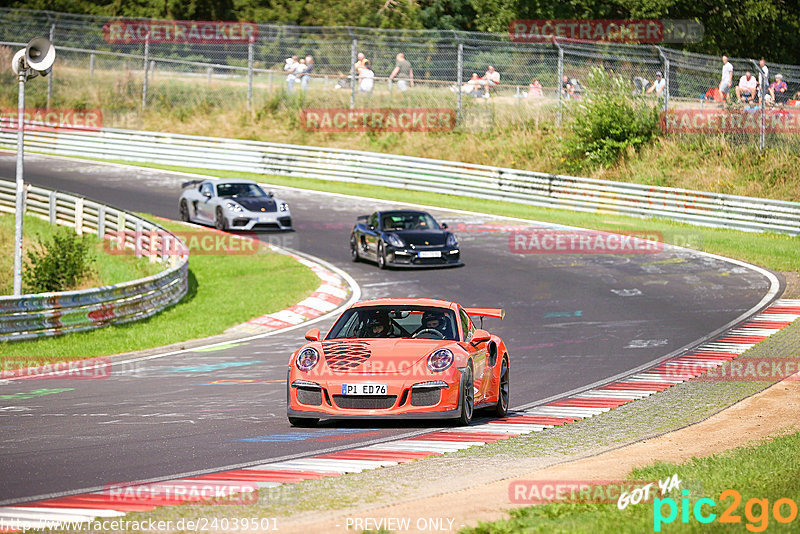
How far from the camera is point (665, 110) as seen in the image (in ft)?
113

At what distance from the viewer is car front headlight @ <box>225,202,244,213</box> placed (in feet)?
88.8

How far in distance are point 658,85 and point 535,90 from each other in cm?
419

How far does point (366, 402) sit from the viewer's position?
32.2ft

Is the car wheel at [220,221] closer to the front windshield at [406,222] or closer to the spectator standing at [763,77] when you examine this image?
the front windshield at [406,222]

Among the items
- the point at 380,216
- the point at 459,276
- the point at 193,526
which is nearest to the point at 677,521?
the point at 193,526

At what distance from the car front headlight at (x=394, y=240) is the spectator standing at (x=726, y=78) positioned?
41.0 feet

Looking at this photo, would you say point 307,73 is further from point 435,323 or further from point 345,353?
point 345,353

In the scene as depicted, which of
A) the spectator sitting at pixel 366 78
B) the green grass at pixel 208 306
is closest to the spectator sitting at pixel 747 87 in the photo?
the spectator sitting at pixel 366 78

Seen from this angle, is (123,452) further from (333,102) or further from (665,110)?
(333,102)

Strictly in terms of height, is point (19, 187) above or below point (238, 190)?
above

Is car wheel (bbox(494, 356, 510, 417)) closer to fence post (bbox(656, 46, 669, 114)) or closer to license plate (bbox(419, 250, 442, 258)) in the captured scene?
license plate (bbox(419, 250, 442, 258))

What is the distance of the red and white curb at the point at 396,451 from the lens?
671 centimetres

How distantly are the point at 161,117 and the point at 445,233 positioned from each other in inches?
927
